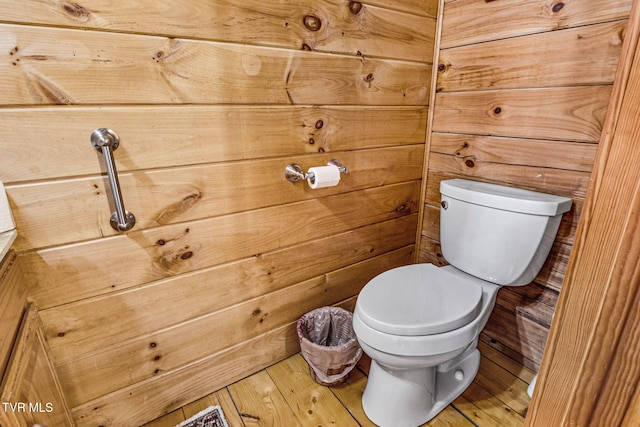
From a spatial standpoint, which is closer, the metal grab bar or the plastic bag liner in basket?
the metal grab bar

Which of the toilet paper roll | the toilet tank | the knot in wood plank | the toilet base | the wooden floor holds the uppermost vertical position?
the knot in wood plank

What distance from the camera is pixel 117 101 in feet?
2.98

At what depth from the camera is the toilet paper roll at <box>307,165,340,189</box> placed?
123 centimetres

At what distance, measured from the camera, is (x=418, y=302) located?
1.13 metres

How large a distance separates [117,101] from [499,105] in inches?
52.9

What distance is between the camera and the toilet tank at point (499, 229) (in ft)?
3.73

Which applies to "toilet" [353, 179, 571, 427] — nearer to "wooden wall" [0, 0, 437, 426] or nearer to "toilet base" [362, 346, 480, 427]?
"toilet base" [362, 346, 480, 427]

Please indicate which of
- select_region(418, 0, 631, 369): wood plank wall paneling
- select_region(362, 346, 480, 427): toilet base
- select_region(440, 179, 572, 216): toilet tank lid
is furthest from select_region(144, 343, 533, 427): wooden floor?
select_region(440, 179, 572, 216): toilet tank lid

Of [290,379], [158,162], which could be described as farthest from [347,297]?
[158,162]

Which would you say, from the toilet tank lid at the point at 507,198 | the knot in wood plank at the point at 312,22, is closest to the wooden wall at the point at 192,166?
the knot in wood plank at the point at 312,22

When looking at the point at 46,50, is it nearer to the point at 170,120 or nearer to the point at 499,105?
the point at 170,120

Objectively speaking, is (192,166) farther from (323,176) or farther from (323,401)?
(323,401)

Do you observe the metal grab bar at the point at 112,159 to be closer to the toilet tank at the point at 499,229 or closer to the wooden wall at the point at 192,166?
the wooden wall at the point at 192,166

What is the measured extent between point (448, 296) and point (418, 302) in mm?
121
